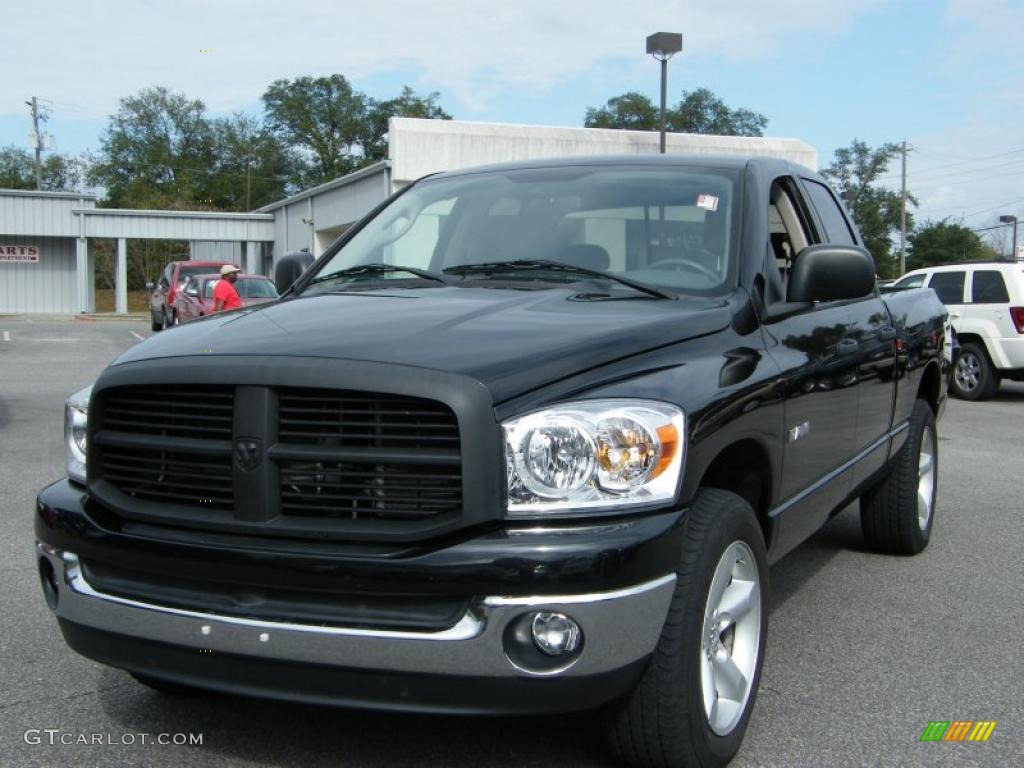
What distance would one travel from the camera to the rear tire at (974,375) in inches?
575

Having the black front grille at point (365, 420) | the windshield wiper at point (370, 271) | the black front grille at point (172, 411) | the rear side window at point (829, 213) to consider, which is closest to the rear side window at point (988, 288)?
the rear side window at point (829, 213)

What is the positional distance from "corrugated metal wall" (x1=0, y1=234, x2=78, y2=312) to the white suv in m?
33.6

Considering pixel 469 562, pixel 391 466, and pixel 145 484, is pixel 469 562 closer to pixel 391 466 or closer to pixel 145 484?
pixel 391 466

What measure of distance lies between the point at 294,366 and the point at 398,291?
3.39ft

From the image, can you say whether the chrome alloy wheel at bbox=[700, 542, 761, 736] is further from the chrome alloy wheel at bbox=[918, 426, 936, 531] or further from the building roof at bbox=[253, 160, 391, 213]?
the building roof at bbox=[253, 160, 391, 213]

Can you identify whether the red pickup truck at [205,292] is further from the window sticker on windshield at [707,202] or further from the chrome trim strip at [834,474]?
the window sticker on windshield at [707,202]

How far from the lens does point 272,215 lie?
42.4 meters

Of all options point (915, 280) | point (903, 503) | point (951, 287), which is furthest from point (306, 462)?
point (915, 280)

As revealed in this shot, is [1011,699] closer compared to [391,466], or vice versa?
[391,466]

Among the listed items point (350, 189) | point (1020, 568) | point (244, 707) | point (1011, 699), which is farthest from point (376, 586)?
point (350, 189)

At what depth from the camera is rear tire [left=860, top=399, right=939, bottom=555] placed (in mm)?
5430

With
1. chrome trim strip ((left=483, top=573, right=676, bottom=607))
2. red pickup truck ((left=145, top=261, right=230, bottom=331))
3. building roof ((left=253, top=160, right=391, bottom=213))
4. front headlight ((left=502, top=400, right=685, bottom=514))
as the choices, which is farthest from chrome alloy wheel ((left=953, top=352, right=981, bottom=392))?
red pickup truck ((left=145, top=261, right=230, bottom=331))

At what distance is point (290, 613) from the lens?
2.60 m

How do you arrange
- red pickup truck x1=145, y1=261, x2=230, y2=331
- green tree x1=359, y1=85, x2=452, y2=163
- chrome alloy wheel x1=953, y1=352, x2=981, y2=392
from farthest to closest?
1. green tree x1=359, y1=85, x2=452, y2=163
2. red pickup truck x1=145, y1=261, x2=230, y2=331
3. chrome alloy wheel x1=953, y1=352, x2=981, y2=392
